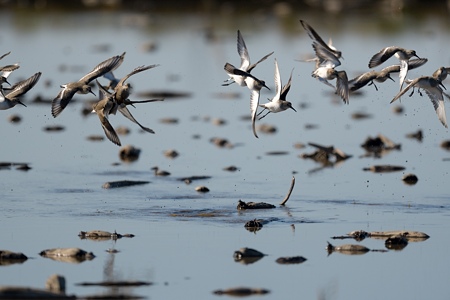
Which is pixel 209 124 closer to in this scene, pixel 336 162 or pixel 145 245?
pixel 336 162

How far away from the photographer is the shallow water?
12.8 metres

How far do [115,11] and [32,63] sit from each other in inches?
728

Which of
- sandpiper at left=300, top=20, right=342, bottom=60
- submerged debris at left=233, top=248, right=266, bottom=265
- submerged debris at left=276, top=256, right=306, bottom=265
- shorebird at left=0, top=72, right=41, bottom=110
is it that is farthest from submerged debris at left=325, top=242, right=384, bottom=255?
shorebird at left=0, top=72, right=41, bottom=110

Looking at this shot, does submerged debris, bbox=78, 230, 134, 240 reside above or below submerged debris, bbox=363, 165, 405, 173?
below

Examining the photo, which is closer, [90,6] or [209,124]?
[209,124]

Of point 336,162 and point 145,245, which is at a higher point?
point 336,162

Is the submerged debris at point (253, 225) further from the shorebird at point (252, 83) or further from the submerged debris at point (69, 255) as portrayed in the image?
the submerged debris at point (69, 255)

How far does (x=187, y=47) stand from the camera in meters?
41.0

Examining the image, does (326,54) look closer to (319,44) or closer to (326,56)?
(326,56)

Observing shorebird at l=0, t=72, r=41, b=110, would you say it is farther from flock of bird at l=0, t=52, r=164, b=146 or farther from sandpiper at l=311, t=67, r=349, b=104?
sandpiper at l=311, t=67, r=349, b=104

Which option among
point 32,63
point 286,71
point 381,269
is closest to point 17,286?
A: point 381,269

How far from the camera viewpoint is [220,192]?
17.8 metres

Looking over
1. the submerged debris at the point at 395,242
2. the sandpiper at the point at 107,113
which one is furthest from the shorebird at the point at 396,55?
the sandpiper at the point at 107,113

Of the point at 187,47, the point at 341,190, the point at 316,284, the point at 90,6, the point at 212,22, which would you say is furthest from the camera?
the point at 90,6
